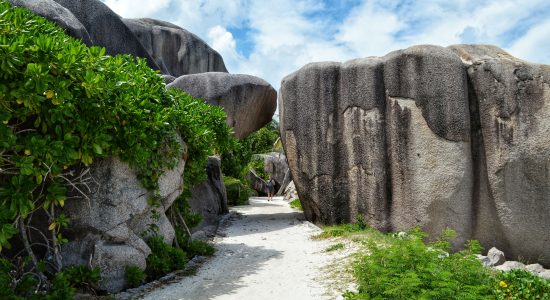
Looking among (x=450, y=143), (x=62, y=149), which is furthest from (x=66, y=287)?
(x=450, y=143)

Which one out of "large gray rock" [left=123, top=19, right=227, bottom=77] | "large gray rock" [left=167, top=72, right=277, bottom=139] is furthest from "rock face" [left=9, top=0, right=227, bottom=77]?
"large gray rock" [left=167, top=72, right=277, bottom=139]

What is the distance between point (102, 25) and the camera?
47.0 feet

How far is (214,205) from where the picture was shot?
14539 mm

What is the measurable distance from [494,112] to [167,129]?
7.48 m

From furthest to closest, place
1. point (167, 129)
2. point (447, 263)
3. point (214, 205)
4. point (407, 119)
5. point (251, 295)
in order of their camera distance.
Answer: point (214, 205) < point (407, 119) < point (167, 129) < point (251, 295) < point (447, 263)

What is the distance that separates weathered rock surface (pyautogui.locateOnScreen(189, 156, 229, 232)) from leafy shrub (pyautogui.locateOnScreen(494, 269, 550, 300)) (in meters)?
7.94

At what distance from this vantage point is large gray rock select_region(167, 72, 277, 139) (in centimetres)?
1488

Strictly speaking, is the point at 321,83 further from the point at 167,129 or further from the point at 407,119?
the point at 167,129

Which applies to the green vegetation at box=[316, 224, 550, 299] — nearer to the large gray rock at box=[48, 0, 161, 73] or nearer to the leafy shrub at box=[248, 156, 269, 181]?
the large gray rock at box=[48, 0, 161, 73]

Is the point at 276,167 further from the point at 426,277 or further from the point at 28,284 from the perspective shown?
the point at 426,277

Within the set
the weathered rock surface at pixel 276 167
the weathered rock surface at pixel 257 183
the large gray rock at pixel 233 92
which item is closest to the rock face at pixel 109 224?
the large gray rock at pixel 233 92

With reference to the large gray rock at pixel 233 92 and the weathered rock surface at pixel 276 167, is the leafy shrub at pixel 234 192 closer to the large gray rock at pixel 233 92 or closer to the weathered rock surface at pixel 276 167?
the large gray rock at pixel 233 92

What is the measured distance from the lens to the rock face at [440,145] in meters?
9.54

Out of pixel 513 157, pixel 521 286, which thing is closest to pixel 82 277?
pixel 521 286
